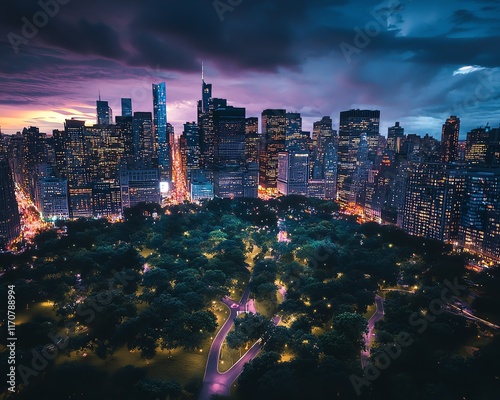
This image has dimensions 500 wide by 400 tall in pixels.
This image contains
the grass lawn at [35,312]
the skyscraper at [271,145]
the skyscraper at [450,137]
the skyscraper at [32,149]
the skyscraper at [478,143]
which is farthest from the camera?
the skyscraper at [271,145]

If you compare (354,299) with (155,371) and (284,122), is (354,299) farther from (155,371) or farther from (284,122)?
(284,122)

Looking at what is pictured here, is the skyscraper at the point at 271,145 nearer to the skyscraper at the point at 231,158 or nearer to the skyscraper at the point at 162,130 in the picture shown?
the skyscraper at the point at 231,158

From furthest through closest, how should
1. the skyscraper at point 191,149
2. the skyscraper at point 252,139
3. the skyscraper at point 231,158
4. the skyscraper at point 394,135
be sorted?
1. the skyscraper at point 394,135
2. the skyscraper at point 252,139
3. the skyscraper at point 191,149
4. the skyscraper at point 231,158

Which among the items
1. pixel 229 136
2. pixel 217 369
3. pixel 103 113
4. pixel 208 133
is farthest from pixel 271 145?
pixel 217 369

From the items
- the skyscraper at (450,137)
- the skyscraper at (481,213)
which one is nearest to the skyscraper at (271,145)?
the skyscraper at (450,137)

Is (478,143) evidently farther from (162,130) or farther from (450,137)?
(162,130)

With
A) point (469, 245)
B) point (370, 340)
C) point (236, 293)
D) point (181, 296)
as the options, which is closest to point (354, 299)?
point (370, 340)

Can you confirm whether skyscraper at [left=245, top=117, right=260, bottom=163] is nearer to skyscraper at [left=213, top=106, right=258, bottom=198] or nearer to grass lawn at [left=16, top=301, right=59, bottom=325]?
skyscraper at [left=213, top=106, right=258, bottom=198]

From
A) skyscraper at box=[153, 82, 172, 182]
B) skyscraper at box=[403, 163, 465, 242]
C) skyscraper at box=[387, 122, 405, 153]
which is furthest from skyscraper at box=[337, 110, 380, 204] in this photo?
skyscraper at box=[153, 82, 172, 182]
